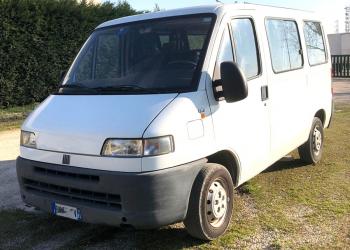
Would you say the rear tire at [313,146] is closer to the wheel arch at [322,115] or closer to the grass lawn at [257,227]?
the wheel arch at [322,115]

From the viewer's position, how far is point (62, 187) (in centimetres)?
424

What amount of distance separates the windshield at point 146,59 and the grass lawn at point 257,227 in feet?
4.55

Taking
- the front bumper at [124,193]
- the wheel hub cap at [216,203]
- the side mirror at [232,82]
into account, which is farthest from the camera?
the wheel hub cap at [216,203]

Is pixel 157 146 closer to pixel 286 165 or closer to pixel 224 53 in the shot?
pixel 224 53

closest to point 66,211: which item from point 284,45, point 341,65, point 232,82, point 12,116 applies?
point 232,82

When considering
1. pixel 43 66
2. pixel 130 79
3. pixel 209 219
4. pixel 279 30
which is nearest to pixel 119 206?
pixel 209 219

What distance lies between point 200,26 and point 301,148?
117 inches

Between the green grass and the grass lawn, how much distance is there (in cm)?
649

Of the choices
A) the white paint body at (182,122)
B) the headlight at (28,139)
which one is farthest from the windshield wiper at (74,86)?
the headlight at (28,139)

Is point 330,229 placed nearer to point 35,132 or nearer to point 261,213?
point 261,213

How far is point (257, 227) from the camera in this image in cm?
479

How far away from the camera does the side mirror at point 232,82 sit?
4.28 metres

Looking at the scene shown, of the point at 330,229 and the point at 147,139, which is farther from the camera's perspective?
the point at 330,229

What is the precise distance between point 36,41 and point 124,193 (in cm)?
1057
